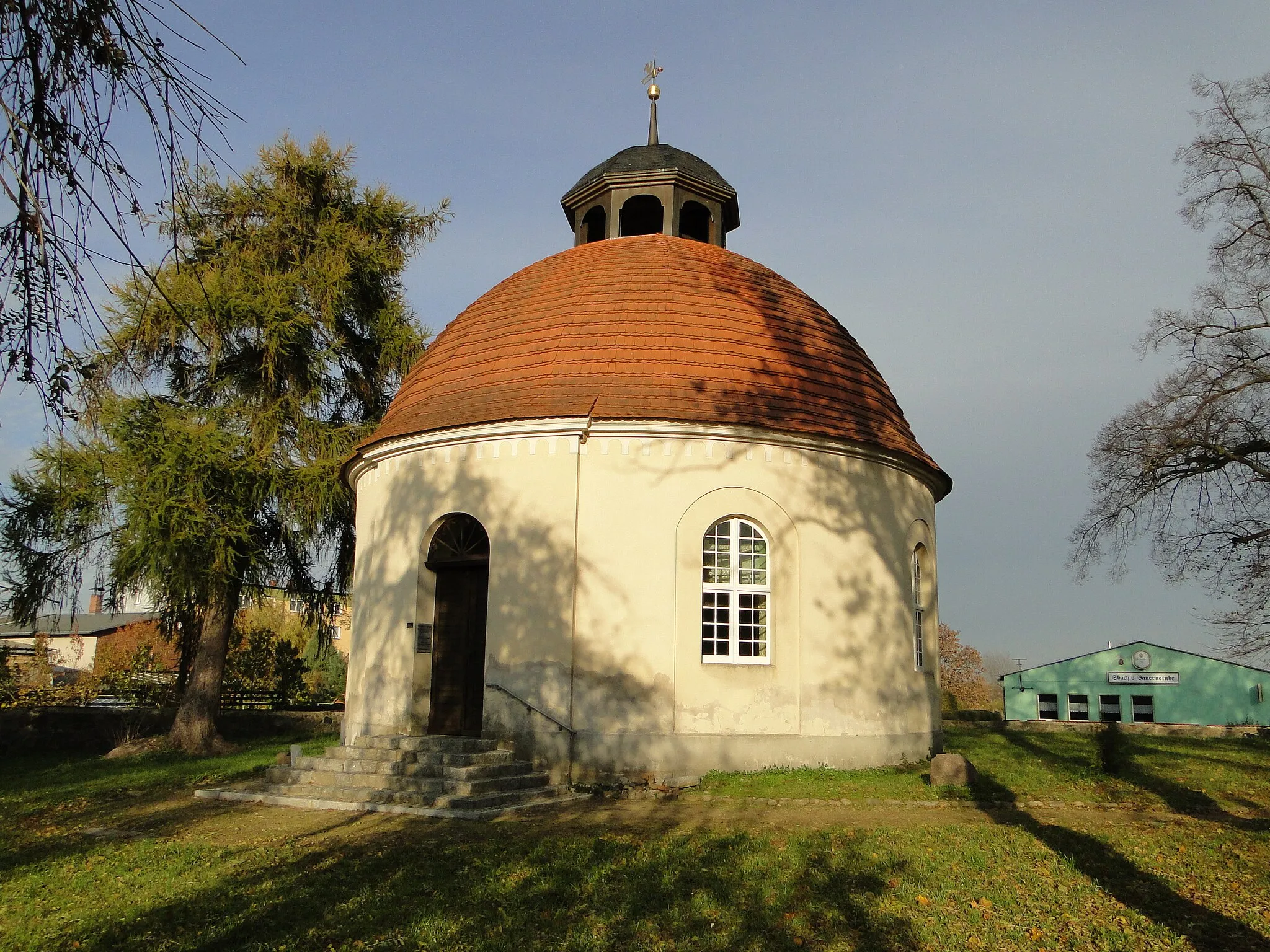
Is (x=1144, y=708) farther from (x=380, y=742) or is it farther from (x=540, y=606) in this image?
(x=380, y=742)

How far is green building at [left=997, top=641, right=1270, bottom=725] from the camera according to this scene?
33.2 metres

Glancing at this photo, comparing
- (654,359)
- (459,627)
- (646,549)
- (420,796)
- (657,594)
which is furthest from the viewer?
(459,627)

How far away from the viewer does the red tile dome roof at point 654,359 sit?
13.7m

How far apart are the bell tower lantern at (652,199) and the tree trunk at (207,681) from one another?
10199 millimetres

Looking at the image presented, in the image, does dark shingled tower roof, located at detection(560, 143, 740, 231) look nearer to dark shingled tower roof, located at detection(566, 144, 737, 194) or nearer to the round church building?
dark shingled tower roof, located at detection(566, 144, 737, 194)

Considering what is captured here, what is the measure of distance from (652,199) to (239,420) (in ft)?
31.8

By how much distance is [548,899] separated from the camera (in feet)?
23.5

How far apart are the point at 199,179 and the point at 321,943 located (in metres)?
4.71

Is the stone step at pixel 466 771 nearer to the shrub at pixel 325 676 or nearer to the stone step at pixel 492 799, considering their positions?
the stone step at pixel 492 799

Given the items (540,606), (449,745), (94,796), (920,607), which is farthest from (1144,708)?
(94,796)

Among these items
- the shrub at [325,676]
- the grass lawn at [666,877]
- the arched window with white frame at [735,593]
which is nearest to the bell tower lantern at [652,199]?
the arched window with white frame at [735,593]

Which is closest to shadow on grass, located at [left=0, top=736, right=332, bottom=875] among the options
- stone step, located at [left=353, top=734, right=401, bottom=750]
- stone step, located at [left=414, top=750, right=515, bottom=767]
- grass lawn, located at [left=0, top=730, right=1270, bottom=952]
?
grass lawn, located at [left=0, top=730, right=1270, bottom=952]

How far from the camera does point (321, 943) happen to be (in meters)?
6.29

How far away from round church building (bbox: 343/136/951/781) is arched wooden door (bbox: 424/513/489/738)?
0.03 m
